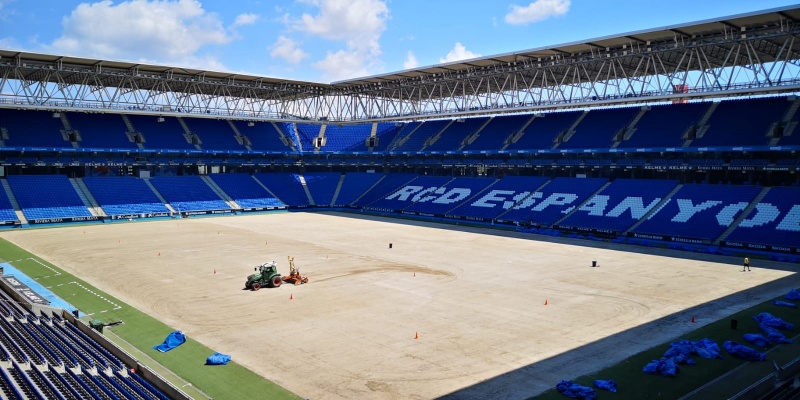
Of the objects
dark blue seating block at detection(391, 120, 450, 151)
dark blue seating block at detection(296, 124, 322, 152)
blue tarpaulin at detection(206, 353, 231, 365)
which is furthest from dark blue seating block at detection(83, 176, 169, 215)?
blue tarpaulin at detection(206, 353, 231, 365)

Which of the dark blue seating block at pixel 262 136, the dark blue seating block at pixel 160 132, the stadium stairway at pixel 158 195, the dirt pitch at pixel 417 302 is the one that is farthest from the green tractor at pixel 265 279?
the dark blue seating block at pixel 262 136

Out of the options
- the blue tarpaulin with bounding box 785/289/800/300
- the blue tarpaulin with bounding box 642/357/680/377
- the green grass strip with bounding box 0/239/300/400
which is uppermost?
the blue tarpaulin with bounding box 785/289/800/300

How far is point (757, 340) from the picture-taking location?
20.3m

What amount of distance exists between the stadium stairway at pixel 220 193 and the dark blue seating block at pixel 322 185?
1212 cm

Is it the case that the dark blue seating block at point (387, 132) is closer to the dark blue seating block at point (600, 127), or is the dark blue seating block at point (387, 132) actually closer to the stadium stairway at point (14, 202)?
the dark blue seating block at point (600, 127)

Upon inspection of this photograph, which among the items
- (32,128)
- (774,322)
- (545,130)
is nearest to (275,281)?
(774,322)

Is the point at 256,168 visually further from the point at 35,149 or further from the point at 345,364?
the point at 345,364

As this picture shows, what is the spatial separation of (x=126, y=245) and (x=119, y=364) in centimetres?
3019

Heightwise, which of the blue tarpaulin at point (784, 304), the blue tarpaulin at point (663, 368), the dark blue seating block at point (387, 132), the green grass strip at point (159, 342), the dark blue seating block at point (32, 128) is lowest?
the green grass strip at point (159, 342)

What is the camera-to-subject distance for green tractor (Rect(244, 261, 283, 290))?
2900cm

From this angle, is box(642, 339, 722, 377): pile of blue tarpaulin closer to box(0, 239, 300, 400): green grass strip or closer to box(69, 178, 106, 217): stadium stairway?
box(0, 239, 300, 400): green grass strip

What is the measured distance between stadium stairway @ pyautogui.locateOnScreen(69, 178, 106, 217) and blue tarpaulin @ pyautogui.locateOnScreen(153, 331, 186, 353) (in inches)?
1846

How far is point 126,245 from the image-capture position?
44031mm

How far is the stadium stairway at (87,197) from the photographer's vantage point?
200 feet
